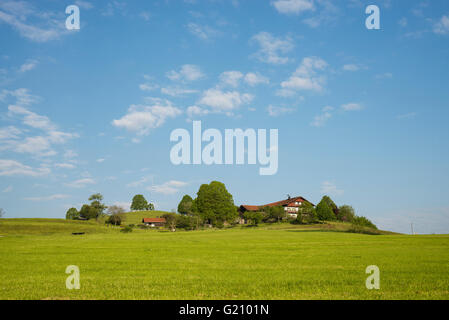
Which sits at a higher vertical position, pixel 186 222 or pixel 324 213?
pixel 324 213

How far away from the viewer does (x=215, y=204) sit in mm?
111688

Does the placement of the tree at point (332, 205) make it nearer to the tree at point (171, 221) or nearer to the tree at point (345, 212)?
the tree at point (345, 212)

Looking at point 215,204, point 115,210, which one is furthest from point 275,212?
point 115,210

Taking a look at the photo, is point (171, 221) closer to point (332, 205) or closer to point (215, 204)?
point (215, 204)

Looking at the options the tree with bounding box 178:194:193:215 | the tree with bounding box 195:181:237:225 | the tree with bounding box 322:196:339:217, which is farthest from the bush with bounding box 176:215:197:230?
the tree with bounding box 322:196:339:217

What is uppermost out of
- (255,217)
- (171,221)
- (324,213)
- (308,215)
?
(324,213)

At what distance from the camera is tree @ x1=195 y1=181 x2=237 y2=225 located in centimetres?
11122

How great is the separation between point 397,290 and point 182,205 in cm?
15789

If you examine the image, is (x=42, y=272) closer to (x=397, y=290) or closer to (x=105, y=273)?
(x=105, y=273)

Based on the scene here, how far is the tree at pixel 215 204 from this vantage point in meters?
111

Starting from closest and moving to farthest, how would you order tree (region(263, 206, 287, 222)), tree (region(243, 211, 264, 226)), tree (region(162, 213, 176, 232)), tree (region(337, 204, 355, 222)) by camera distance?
tree (region(243, 211, 264, 226)) < tree (region(162, 213, 176, 232)) < tree (region(263, 206, 287, 222)) < tree (region(337, 204, 355, 222))

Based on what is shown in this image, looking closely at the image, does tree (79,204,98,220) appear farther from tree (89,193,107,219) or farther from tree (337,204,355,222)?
tree (337,204,355,222)

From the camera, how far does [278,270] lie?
1773 centimetres
